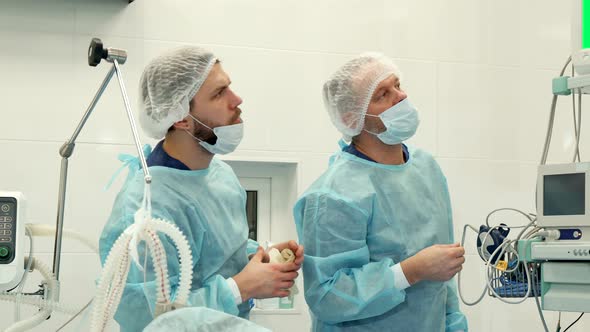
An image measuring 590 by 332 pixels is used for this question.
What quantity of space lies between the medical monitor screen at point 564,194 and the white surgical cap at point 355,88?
55 cm

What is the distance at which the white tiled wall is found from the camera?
A: 2941 mm

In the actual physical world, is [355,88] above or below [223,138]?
above

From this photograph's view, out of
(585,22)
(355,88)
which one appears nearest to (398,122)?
(355,88)

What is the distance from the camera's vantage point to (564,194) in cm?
221

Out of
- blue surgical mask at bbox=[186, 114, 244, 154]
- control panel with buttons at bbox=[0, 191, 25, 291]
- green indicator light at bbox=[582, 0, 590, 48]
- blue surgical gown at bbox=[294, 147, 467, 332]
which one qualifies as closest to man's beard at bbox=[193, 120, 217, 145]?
blue surgical mask at bbox=[186, 114, 244, 154]

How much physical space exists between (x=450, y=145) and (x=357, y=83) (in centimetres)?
115

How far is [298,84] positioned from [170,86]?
1.17 m

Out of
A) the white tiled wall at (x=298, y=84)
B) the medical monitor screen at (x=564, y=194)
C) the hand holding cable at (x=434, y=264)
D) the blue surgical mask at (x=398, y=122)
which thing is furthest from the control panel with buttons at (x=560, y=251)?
the white tiled wall at (x=298, y=84)

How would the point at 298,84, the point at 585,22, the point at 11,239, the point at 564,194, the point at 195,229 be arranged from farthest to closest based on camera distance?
the point at 298,84 → the point at 585,22 → the point at 564,194 → the point at 195,229 → the point at 11,239

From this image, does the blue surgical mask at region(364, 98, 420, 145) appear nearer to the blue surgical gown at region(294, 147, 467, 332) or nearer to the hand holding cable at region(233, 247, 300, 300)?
the blue surgical gown at region(294, 147, 467, 332)

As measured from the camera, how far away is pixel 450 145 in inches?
134

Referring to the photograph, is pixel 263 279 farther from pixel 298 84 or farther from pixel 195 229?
pixel 298 84

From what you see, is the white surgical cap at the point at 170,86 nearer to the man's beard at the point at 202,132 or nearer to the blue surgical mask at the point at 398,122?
the man's beard at the point at 202,132

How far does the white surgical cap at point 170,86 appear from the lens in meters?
2.13
